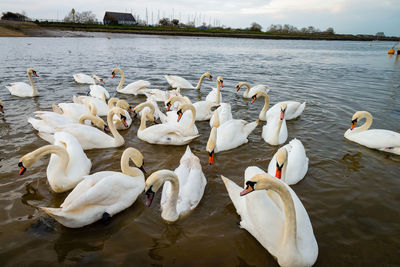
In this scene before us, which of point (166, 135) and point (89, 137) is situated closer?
point (89, 137)

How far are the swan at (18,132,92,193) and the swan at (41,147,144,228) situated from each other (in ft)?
2.76

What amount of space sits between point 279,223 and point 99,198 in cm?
269

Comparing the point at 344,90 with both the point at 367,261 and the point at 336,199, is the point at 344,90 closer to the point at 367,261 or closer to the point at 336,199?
the point at 336,199

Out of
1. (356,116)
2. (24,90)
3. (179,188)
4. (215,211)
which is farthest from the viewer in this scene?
(24,90)

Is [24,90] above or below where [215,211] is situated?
above

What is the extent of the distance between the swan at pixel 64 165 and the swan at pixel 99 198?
841 millimetres

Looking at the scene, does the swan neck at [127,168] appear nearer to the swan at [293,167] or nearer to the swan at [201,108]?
the swan at [293,167]

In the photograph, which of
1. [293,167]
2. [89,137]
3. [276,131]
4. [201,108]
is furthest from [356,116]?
[89,137]

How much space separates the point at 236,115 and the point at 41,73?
12.6 m

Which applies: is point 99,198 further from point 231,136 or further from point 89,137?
point 231,136

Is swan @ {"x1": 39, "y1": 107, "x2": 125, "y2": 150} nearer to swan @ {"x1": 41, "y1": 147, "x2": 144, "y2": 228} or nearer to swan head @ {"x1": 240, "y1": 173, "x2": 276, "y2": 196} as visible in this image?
swan @ {"x1": 41, "y1": 147, "x2": 144, "y2": 228}

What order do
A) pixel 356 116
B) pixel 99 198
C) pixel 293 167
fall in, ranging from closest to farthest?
pixel 99 198 < pixel 293 167 < pixel 356 116

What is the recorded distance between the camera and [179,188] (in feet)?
13.8

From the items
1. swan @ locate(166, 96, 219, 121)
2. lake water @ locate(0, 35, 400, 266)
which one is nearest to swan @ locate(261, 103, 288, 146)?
lake water @ locate(0, 35, 400, 266)
